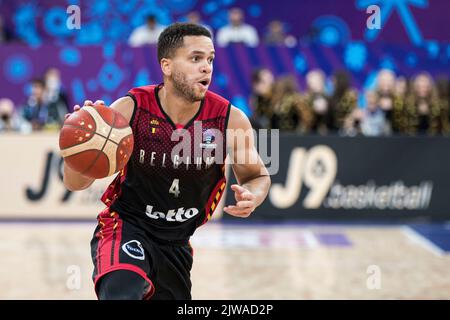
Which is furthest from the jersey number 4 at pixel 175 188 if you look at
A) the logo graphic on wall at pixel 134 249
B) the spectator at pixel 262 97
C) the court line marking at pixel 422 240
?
the spectator at pixel 262 97

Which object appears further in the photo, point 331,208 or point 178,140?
point 331,208

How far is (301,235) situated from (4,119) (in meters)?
5.32

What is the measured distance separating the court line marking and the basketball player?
561cm

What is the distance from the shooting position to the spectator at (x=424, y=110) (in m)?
12.3

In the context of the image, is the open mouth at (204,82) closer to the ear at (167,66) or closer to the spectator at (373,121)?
the ear at (167,66)

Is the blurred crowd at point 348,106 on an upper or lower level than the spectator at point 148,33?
lower

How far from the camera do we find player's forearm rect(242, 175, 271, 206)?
15.7ft

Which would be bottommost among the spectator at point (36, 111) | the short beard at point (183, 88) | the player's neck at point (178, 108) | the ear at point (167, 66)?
the player's neck at point (178, 108)

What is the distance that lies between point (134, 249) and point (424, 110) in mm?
8761

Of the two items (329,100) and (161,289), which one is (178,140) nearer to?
(161,289)

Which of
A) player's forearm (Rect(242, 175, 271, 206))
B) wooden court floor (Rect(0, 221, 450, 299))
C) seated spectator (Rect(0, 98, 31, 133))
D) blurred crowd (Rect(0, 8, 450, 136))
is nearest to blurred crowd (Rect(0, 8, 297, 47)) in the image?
blurred crowd (Rect(0, 8, 450, 136))

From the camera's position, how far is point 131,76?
516 inches

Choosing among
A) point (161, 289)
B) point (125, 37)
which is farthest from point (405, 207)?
point (161, 289)

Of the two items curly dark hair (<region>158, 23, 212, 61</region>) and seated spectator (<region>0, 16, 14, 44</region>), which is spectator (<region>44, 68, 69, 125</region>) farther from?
curly dark hair (<region>158, 23, 212, 61</region>)
